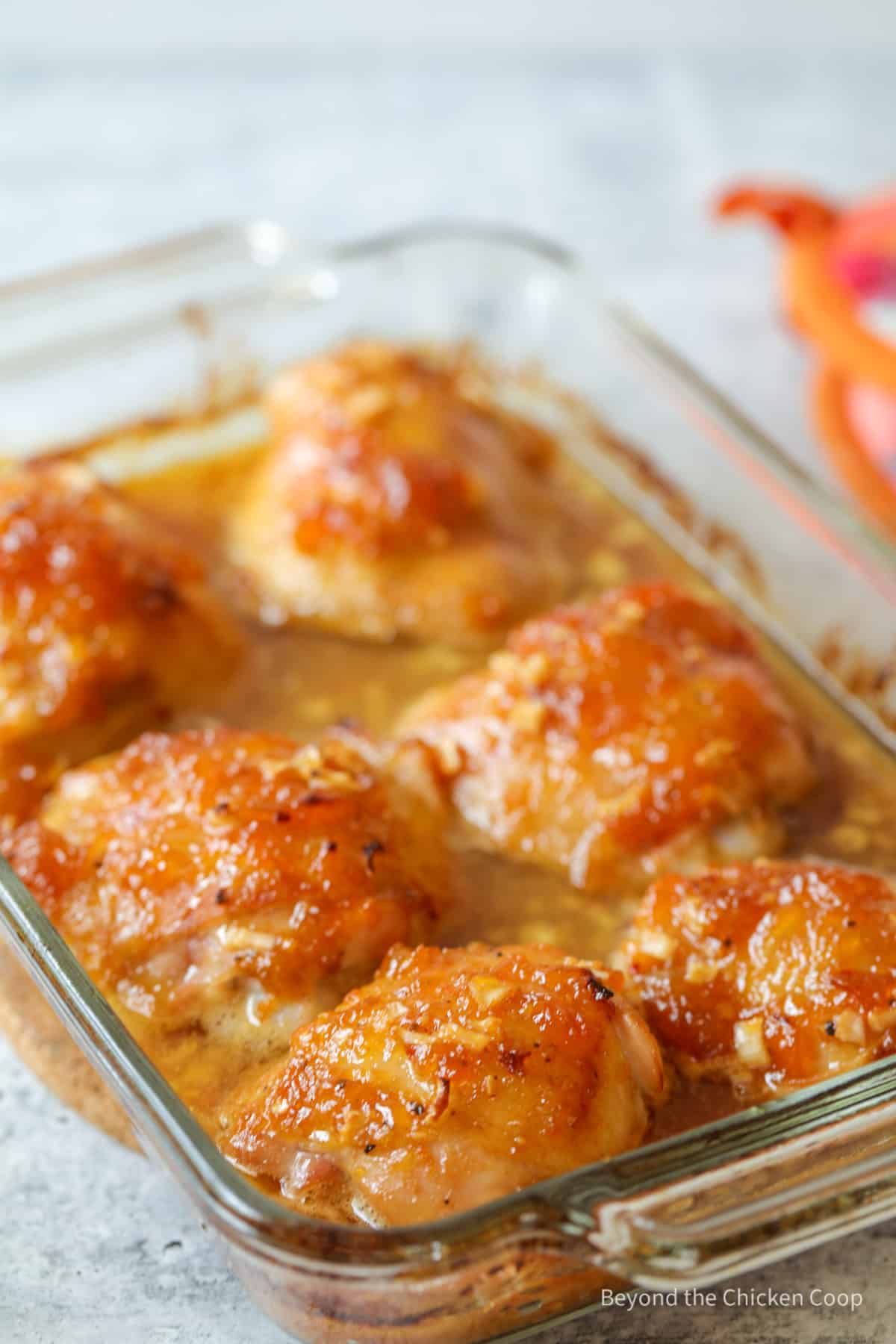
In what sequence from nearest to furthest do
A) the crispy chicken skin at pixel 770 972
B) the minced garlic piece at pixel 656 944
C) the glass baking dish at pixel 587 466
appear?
1. the glass baking dish at pixel 587 466
2. the crispy chicken skin at pixel 770 972
3. the minced garlic piece at pixel 656 944

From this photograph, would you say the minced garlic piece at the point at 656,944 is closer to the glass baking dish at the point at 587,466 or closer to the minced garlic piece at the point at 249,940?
the glass baking dish at the point at 587,466

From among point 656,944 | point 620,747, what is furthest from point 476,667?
point 656,944

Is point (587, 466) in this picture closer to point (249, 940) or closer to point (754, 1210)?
point (249, 940)

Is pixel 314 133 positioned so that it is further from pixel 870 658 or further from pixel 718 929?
pixel 718 929

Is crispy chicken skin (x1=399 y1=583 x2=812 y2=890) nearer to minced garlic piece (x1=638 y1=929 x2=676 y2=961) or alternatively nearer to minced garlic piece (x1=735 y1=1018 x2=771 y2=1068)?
minced garlic piece (x1=638 y1=929 x2=676 y2=961)

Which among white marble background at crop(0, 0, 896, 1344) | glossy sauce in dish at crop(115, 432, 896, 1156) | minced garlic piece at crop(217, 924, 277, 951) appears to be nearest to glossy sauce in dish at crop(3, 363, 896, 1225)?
glossy sauce in dish at crop(115, 432, 896, 1156)

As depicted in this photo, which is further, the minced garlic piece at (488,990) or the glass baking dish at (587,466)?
the minced garlic piece at (488,990)

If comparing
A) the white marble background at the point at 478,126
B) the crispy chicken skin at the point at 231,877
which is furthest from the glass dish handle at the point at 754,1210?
the white marble background at the point at 478,126
